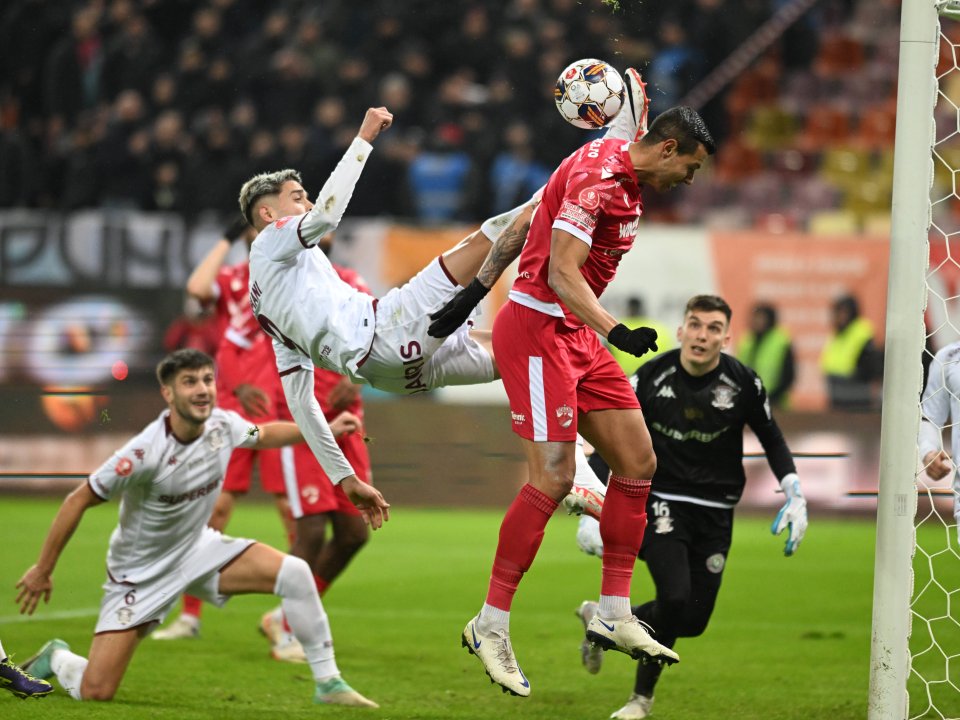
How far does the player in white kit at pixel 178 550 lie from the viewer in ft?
21.9

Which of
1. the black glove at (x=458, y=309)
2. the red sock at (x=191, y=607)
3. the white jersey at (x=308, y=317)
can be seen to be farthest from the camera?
the red sock at (x=191, y=607)

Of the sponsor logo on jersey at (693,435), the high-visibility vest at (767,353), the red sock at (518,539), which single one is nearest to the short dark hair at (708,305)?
the sponsor logo on jersey at (693,435)

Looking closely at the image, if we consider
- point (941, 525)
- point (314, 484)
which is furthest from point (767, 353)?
point (314, 484)

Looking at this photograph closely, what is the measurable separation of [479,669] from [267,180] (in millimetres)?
3167

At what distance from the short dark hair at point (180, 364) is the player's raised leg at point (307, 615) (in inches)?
38.8

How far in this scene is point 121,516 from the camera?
22.7 feet

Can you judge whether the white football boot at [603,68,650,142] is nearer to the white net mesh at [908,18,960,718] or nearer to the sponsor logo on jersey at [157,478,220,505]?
the white net mesh at [908,18,960,718]

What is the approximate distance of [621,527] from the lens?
5652mm

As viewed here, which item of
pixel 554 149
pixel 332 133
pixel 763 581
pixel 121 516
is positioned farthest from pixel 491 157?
pixel 121 516

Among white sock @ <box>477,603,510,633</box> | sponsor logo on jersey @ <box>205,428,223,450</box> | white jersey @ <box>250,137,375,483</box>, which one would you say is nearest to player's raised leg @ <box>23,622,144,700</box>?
sponsor logo on jersey @ <box>205,428,223,450</box>

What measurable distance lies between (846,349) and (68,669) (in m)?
8.67

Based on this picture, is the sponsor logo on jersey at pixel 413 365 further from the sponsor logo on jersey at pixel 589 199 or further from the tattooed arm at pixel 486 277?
the sponsor logo on jersey at pixel 589 199

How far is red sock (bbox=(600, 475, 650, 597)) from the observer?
562 cm

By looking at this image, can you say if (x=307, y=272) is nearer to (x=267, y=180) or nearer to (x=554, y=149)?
(x=267, y=180)
